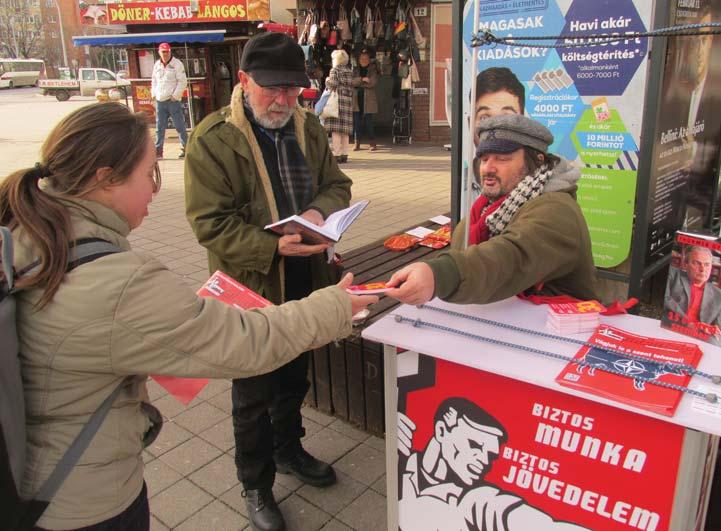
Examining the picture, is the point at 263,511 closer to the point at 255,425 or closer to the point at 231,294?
the point at 255,425

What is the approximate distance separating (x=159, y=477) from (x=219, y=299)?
143cm

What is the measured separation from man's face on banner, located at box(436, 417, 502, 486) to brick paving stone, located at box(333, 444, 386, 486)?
1087 mm

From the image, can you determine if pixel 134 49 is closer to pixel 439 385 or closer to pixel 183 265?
pixel 183 265

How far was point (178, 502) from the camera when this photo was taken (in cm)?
272

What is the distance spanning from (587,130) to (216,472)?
2.71 m

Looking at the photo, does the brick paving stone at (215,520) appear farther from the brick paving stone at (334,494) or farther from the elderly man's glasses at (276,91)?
the elderly man's glasses at (276,91)

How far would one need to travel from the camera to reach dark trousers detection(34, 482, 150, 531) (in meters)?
1.47

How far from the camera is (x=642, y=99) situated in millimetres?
3186

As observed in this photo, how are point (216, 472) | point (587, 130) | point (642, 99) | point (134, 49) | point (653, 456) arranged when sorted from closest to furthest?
point (653, 456) → point (216, 472) → point (642, 99) → point (587, 130) → point (134, 49)

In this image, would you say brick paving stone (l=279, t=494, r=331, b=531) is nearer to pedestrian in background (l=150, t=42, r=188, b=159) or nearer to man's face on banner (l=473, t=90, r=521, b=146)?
man's face on banner (l=473, t=90, r=521, b=146)

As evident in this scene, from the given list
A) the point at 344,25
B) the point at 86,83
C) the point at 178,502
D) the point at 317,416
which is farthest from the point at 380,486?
the point at 86,83

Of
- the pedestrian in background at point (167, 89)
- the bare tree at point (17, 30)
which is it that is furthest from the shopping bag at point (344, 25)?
the bare tree at point (17, 30)

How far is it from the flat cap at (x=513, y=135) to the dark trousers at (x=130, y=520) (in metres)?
1.51

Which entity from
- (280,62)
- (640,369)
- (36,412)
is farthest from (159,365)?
(280,62)
